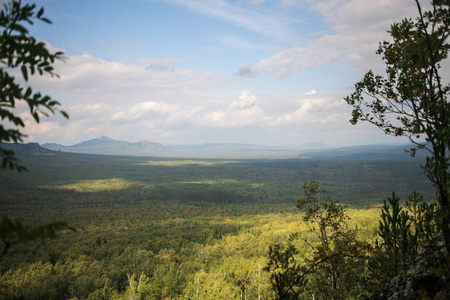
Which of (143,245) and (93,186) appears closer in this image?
(143,245)

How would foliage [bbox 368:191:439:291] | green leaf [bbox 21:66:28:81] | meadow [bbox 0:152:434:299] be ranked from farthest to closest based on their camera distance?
meadow [bbox 0:152:434:299], foliage [bbox 368:191:439:291], green leaf [bbox 21:66:28:81]

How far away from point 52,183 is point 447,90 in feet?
737

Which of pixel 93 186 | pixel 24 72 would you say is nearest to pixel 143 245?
pixel 24 72

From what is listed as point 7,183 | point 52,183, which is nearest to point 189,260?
point 52,183

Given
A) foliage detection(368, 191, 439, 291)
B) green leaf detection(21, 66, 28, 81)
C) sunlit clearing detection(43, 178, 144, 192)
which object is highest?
green leaf detection(21, 66, 28, 81)

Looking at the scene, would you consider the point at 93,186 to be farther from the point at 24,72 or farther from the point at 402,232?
the point at 402,232

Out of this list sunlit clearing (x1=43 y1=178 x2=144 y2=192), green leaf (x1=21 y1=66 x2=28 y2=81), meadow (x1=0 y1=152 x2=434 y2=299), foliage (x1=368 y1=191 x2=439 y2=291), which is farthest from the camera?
sunlit clearing (x1=43 y1=178 x2=144 y2=192)

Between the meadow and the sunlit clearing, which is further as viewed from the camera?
the sunlit clearing

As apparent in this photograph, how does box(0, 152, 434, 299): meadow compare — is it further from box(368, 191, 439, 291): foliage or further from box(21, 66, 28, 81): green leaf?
box(21, 66, 28, 81): green leaf

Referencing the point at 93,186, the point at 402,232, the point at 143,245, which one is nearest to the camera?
the point at 402,232

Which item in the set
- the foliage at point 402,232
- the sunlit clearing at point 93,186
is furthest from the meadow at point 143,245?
the sunlit clearing at point 93,186

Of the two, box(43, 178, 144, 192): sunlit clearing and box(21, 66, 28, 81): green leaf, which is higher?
box(21, 66, 28, 81): green leaf

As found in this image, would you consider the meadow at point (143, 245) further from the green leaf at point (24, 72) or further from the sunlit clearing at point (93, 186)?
the sunlit clearing at point (93, 186)

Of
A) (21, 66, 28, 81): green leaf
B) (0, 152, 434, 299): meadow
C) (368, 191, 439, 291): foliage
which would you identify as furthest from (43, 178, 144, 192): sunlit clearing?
(21, 66, 28, 81): green leaf
